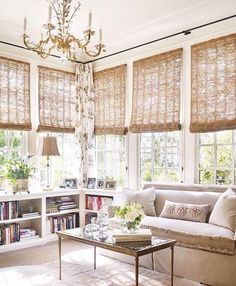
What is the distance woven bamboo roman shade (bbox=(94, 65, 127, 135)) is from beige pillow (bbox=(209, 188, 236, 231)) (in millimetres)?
2089

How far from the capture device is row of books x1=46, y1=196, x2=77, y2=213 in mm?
5152

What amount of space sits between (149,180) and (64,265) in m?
1.81

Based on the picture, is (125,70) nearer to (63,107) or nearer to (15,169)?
(63,107)

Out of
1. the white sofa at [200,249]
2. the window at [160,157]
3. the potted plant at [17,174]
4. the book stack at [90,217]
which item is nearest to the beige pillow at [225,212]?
the white sofa at [200,249]

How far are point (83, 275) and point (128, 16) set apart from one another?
327 cm

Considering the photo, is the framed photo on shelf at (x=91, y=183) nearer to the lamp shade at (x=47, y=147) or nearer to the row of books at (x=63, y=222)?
the row of books at (x=63, y=222)

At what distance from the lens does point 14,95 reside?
5.02m

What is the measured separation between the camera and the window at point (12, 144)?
499 cm

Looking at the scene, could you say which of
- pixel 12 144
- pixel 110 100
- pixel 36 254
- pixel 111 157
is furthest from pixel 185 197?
pixel 12 144

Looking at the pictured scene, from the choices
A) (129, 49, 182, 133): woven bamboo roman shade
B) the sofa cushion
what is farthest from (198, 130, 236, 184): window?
the sofa cushion

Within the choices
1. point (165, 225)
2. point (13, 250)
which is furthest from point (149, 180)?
point (13, 250)

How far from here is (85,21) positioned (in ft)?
A: 15.4

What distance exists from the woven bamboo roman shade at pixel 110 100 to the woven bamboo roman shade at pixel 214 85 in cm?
128

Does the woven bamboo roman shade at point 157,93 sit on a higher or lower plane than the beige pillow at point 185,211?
higher
